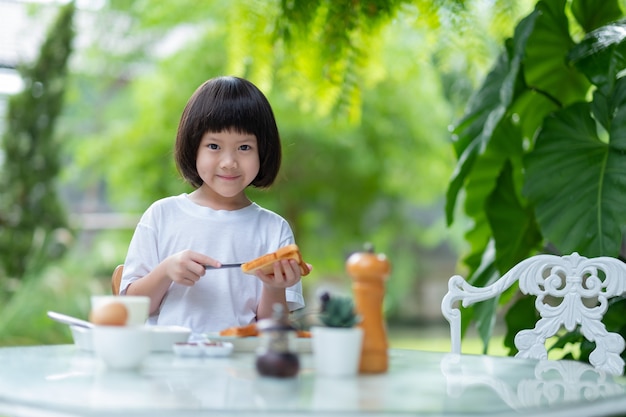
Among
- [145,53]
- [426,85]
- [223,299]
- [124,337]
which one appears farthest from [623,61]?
[145,53]

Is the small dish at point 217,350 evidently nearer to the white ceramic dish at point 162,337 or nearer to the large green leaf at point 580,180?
the white ceramic dish at point 162,337

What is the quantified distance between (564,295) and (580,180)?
2.38 ft

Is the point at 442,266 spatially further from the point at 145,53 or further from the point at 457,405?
the point at 457,405

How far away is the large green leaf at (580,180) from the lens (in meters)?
2.53

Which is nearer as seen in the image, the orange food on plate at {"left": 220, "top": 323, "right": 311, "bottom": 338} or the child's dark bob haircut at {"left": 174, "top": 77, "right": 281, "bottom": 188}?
the orange food on plate at {"left": 220, "top": 323, "right": 311, "bottom": 338}

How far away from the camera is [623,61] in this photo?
265 centimetres

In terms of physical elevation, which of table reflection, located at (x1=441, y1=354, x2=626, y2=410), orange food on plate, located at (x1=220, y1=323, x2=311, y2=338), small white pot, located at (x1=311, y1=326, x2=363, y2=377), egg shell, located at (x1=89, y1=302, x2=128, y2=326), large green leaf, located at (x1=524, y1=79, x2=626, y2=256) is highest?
large green leaf, located at (x1=524, y1=79, x2=626, y2=256)

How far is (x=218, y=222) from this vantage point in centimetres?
196

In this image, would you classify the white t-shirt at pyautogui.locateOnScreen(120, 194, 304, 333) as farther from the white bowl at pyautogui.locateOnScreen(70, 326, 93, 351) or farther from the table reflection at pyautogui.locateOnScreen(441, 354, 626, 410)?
the table reflection at pyautogui.locateOnScreen(441, 354, 626, 410)

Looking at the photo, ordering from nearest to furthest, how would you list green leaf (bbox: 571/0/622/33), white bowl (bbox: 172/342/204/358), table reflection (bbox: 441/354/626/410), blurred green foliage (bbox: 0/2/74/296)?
table reflection (bbox: 441/354/626/410)
white bowl (bbox: 172/342/204/358)
green leaf (bbox: 571/0/622/33)
blurred green foliage (bbox: 0/2/74/296)

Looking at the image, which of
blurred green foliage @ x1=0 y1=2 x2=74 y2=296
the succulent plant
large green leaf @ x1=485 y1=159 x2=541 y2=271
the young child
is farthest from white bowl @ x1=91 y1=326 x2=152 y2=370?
blurred green foliage @ x1=0 y1=2 x2=74 y2=296

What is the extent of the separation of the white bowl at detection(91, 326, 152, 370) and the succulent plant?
0.91 feet

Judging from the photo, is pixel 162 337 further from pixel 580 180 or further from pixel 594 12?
pixel 594 12

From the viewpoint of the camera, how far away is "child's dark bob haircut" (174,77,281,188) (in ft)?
6.02
